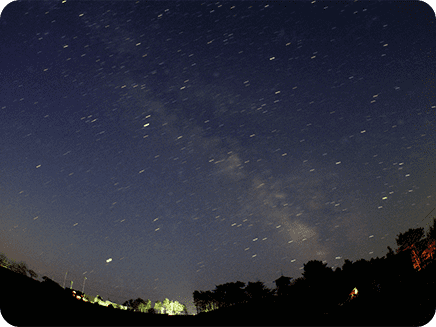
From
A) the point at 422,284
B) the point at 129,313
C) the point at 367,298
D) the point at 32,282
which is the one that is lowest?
the point at 422,284

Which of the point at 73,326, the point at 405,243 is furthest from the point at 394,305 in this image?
the point at 405,243

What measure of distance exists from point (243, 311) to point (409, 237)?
3019 centimetres

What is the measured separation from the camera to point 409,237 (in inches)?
1238

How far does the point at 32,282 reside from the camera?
897 centimetres

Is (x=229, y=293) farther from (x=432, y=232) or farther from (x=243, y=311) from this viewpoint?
(x=243, y=311)

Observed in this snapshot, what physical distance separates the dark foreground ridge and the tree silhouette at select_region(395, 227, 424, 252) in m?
20.7

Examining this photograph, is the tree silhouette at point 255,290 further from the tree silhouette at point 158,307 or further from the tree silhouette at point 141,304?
the tree silhouette at point 141,304

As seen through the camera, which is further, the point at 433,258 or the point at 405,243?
the point at 405,243

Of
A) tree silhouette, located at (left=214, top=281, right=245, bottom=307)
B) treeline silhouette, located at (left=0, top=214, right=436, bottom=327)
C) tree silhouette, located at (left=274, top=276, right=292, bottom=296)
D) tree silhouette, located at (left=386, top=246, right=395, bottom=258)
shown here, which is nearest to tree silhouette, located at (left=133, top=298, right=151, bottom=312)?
tree silhouette, located at (left=214, top=281, right=245, bottom=307)

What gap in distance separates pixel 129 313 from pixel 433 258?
2221 cm

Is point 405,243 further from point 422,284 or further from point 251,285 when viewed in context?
point 251,285

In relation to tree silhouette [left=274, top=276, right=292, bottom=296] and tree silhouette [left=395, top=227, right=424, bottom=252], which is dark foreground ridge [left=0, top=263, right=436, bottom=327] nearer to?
tree silhouette [left=395, top=227, right=424, bottom=252]

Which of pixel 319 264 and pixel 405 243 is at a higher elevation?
pixel 405 243

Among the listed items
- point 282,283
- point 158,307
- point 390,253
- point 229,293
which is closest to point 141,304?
point 158,307
